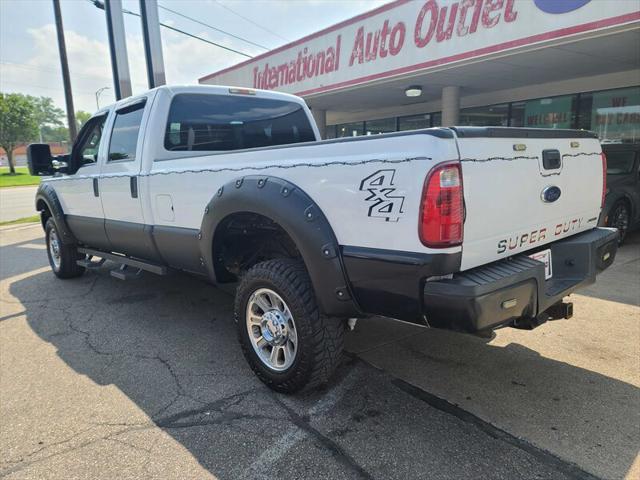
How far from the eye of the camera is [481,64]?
8469 mm

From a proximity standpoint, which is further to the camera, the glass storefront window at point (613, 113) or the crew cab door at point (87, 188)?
the glass storefront window at point (613, 113)

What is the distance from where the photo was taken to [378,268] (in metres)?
2.34

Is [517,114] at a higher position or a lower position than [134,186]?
higher

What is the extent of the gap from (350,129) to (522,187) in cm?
1532

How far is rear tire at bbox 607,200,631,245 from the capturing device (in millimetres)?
6992

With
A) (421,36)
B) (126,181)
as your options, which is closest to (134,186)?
(126,181)

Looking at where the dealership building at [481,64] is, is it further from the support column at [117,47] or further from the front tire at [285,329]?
the front tire at [285,329]

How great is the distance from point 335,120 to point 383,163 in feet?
51.6

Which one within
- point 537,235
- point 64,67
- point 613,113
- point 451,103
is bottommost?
point 537,235

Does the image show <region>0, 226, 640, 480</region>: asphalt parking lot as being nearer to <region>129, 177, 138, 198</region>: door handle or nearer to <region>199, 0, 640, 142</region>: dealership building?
<region>129, 177, 138, 198</region>: door handle

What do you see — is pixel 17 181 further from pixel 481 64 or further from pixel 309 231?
pixel 309 231

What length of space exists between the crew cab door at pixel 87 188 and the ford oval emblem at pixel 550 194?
4.13 metres

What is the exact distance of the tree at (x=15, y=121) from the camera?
47.2 meters

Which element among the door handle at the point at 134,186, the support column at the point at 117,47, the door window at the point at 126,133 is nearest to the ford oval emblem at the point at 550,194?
the door handle at the point at 134,186
